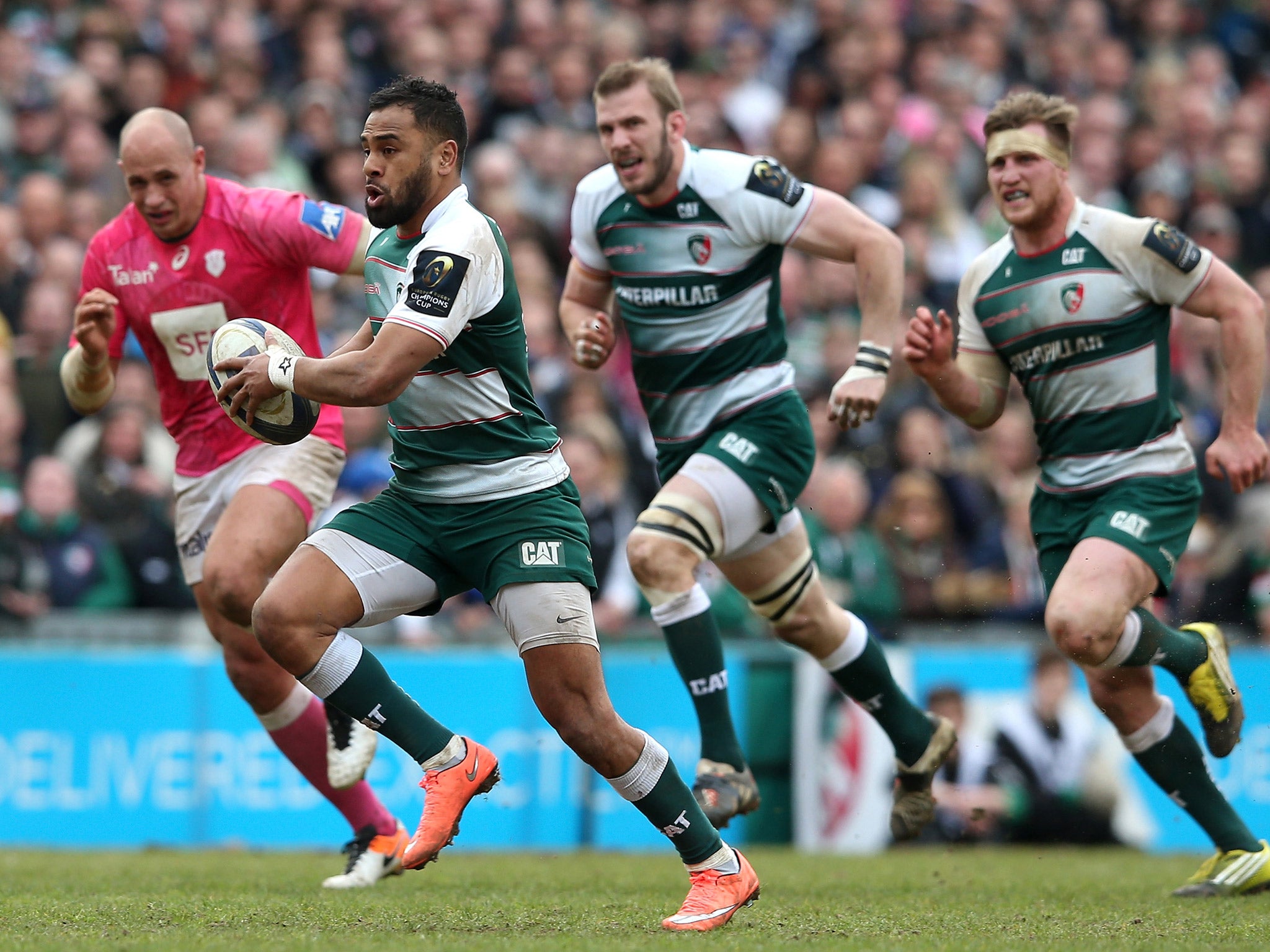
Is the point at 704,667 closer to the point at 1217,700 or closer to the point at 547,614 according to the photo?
the point at 547,614

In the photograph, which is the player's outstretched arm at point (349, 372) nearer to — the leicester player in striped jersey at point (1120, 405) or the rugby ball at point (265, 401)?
the rugby ball at point (265, 401)

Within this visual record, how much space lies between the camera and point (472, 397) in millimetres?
6277

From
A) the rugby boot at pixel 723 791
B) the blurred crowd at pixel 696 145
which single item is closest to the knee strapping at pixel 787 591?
the rugby boot at pixel 723 791

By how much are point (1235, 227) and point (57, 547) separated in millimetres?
10835

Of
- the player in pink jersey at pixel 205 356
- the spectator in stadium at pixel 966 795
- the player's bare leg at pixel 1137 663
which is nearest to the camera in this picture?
the player's bare leg at pixel 1137 663

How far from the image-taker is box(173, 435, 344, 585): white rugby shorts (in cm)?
764

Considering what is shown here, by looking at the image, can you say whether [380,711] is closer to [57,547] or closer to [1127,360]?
[1127,360]

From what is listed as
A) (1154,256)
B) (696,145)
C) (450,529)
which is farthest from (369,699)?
(696,145)

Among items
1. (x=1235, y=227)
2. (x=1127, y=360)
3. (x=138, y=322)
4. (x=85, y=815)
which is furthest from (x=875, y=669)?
(x=1235, y=227)

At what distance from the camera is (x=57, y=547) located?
11.2 m

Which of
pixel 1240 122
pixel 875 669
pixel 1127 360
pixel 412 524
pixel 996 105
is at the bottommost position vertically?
pixel 875 669

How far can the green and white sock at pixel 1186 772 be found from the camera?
7879 millimetres

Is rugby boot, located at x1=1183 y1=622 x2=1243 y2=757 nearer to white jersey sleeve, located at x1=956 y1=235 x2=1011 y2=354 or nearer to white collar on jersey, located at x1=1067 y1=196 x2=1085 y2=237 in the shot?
white jersey sleeve, located at x1=956 y1=235 x2=1011 y2=354

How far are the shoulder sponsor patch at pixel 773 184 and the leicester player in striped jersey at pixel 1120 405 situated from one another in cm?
90
